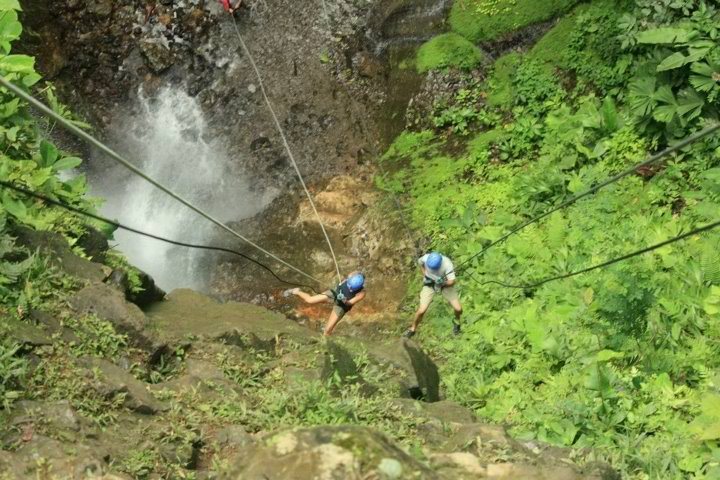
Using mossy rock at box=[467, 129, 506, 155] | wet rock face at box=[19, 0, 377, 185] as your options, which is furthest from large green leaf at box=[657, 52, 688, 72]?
wet rock face at box=[19, 0, 377, 185]

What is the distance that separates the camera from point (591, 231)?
995cm

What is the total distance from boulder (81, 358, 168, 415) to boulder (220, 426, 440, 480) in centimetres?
234

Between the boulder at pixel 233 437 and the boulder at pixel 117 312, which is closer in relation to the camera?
the boulder at pixel 233 437

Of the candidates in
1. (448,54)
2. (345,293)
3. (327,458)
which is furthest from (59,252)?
(448,54)

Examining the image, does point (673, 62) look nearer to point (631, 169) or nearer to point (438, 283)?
point (438, 283)

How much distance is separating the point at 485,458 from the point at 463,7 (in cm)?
994

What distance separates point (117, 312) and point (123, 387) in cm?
118

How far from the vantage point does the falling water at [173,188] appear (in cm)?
1283

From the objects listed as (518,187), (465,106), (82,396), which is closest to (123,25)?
(465,106)

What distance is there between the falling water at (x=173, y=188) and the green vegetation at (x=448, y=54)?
12.2 ft

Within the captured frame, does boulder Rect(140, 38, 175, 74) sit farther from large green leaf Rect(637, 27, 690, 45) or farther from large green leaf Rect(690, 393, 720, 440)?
large green leaf Rect(690, 393, 720, 440)

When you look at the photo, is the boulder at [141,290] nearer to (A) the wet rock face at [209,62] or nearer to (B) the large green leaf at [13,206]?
(B) the large green leaf at [13,206]

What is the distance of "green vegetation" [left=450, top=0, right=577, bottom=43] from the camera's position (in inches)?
488

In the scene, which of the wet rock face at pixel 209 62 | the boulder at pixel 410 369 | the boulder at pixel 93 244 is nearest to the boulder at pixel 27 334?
the boulder at pixel 93 244
